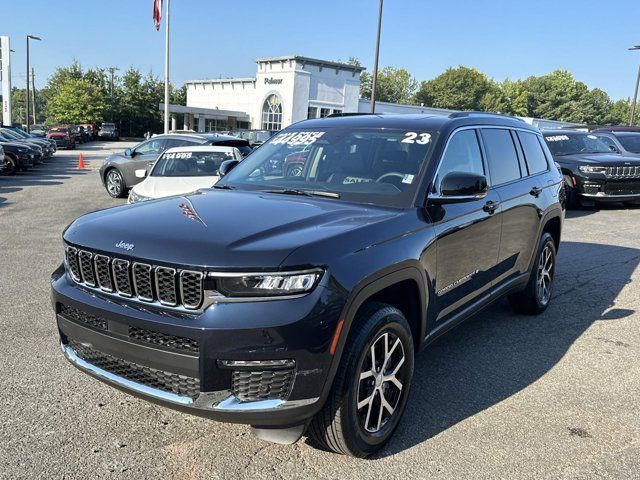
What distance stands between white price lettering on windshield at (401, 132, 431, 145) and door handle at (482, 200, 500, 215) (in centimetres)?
69

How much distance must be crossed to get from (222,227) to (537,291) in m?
3.71

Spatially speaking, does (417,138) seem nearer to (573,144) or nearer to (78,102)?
(573,144)

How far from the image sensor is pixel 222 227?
9.52 feet

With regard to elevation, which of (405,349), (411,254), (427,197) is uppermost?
(427,197)

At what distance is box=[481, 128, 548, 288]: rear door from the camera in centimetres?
456

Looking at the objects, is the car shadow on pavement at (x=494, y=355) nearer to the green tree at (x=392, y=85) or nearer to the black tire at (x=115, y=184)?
the black tire at (x=115, y=184)

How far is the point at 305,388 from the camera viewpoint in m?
2.58

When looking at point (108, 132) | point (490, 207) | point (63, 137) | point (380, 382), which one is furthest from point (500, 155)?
point (108, 132)

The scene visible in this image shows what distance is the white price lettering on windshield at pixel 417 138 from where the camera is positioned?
390 cm

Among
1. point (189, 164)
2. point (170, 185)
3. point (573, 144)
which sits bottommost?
point (170, 185)

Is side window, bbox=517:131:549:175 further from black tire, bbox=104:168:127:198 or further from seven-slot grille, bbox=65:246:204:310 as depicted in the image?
black tire, bbox=104:168:127:198

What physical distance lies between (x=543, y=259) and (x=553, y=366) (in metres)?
1.49

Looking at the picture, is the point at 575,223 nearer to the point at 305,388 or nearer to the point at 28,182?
the point at 305,388

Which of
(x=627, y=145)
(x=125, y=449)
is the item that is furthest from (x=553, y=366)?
(x=627, y=145)
